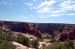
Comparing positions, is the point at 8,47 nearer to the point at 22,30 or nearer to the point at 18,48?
the point at 18,48

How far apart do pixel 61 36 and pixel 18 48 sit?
160 ft

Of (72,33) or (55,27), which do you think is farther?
(55,27)

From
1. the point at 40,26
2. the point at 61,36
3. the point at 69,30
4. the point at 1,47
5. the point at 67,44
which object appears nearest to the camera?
the point at 1,47

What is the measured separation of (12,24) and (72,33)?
36059mm

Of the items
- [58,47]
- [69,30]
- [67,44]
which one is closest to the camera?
A: [58,47]

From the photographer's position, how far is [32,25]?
339 ft

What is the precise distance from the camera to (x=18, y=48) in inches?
1186

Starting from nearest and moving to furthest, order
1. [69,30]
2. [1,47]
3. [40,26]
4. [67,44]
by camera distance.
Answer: [1,47] → [67,44] → [69,30] → [40,26]

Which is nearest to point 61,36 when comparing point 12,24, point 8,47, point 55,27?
point 55,27

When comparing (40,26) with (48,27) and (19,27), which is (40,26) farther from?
(19,27)

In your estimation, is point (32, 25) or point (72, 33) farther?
point (32, 25)

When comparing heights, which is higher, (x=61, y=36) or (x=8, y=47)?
(x=8, y=47)

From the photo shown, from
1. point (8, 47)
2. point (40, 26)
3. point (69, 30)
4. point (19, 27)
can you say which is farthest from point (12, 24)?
point (8, 47)

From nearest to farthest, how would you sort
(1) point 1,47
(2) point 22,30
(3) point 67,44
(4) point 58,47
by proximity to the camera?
1. (1) point 1,47
2. (4) point 58,47
3. (3) point 67,44
4. (2) point 22,30
